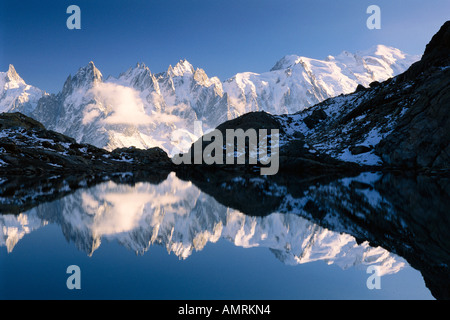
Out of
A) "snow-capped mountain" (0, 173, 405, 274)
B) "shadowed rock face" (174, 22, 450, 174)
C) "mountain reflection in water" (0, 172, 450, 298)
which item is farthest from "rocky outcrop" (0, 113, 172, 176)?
"snow-capped mountain" (0, 173, 405, 274)

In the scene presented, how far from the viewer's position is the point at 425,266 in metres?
15.9

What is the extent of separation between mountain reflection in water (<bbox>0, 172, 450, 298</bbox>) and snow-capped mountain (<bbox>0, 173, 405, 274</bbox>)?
2.0 inches

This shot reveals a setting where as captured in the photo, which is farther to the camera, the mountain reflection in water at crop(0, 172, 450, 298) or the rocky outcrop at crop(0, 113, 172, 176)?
the rocky outcrop at crop(0, 113, 172, 176)

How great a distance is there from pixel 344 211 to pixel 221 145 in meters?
135

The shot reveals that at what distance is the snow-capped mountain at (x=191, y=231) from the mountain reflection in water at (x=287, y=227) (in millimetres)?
51

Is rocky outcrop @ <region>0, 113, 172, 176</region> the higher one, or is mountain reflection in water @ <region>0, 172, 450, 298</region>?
rocky outcrop @ <region>0, 113, 172, 176</region>

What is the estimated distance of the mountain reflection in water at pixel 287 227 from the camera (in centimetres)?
1800

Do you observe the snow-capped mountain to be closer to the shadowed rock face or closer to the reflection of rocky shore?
the reflection of rocky shore

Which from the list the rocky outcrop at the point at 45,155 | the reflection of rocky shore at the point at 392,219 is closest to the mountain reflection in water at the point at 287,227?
the reflection of rocky shore at the point at 392,219

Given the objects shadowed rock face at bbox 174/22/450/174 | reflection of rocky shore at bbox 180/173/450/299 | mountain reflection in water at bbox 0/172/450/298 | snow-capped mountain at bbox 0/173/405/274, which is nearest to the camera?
reflection of rocky shore at bbox 180/173/450/299

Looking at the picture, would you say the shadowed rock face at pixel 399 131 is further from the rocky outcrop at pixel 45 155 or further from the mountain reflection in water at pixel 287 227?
the rocky outcrop at pixel 45 155

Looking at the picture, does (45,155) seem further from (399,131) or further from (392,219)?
(392,219)

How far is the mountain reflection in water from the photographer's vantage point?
18.0 m

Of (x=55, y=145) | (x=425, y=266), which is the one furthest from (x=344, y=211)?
(x=55, y=145)
